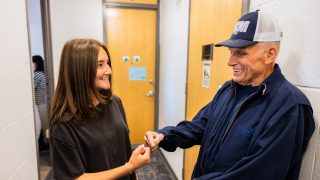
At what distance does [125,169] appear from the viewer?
3.50 ft

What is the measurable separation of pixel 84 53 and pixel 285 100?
890 mm

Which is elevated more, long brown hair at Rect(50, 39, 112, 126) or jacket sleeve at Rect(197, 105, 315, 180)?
long brown hair at Rect(50, 39, 112, 126)

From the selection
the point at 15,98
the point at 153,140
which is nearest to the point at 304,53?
the point at 153,140

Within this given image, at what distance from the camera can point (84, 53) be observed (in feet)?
3.48

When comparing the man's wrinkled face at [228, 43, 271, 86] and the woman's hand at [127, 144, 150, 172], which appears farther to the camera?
the woman's hand at [127, 144, 150, 172]

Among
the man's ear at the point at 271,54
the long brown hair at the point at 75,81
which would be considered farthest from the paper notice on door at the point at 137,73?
the man's ear at the point at 271,54

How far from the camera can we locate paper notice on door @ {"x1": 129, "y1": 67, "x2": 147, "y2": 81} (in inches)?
141

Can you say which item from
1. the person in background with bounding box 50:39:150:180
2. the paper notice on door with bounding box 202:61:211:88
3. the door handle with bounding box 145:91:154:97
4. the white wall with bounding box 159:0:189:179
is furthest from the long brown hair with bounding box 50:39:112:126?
the door handle with bounding box 145:91:154:97

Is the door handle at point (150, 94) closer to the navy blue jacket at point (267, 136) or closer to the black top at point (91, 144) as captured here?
the black top at point (91, 144)

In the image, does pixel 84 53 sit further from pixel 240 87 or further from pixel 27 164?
pixel 27 164

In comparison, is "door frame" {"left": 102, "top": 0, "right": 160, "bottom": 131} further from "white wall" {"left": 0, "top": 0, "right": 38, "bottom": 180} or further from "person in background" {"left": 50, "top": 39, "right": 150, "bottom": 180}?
"person in background" {"left": 50, "top": 39, "right": 150, "bottom": 180}

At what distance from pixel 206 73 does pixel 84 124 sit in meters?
1.13

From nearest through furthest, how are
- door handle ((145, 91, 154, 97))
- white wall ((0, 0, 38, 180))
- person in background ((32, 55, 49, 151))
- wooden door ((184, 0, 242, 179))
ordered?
white wall ((0, 0, 38, 180)) → wooden door ((184, 0, 242, 179)) → person in background ((32, 55, 49, 151)) → door handle ((145, 91, 154, 97))

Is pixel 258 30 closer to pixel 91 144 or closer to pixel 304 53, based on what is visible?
pixel 304 53
